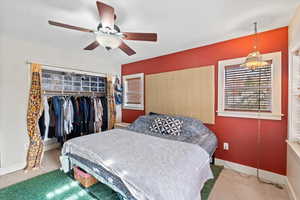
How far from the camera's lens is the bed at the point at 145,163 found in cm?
112

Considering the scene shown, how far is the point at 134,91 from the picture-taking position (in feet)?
12.9

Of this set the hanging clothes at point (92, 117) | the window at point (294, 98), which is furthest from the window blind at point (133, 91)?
the window at point (294, 98)

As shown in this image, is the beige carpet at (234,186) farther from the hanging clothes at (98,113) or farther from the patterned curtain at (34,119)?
the hanging clothes at (98,113)

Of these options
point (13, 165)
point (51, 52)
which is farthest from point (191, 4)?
point (13, 165)

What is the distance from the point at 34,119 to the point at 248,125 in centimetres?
376

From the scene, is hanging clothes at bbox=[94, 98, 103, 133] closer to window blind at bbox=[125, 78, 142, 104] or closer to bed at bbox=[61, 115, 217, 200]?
window blind at bbox=[125, 78, 142, 104]

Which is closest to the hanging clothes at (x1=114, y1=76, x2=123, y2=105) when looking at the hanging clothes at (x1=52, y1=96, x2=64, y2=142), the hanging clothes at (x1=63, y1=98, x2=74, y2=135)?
the hanging clothes at (x1=63, y1=98, x2=74, y2=135)

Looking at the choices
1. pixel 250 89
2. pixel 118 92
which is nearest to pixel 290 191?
pixel 250 89

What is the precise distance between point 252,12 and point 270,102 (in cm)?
133

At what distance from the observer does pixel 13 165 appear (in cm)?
238

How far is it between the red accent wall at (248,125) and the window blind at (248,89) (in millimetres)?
172

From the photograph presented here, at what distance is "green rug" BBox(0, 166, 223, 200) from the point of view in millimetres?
1718

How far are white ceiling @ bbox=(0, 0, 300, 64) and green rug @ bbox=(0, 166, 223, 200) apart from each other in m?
2.29

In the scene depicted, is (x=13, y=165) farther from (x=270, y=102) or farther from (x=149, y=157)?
(x=270, y=102)
